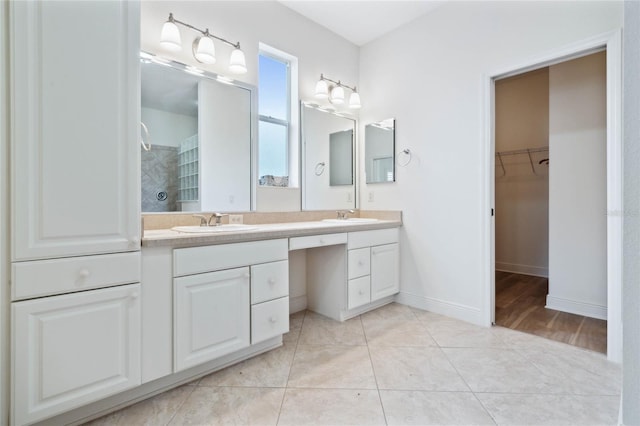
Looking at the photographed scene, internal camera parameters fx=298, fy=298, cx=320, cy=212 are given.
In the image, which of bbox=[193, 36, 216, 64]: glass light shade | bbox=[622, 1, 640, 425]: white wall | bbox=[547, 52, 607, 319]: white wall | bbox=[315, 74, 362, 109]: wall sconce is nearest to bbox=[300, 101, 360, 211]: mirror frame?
bbox=[315, 74, 362, 109]: wall sconce

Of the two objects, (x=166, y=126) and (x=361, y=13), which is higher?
(x=361, y=13)

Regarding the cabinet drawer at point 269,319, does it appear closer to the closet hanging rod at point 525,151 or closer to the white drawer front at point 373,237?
the white drawer front at point 373,237

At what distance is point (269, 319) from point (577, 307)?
265 centimetres

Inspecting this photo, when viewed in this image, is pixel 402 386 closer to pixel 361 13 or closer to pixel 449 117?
pixel 449 117

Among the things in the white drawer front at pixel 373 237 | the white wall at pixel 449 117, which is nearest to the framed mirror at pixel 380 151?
the white wall at pixel 449 117

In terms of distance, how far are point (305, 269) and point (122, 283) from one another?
64.0 inches

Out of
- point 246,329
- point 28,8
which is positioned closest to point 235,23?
point 28,8

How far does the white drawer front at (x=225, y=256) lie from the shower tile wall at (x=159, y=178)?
1.88ft

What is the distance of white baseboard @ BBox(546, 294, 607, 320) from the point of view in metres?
2.46

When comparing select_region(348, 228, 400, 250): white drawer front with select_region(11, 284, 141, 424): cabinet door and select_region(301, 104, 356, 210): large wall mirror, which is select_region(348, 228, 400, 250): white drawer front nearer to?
select_region(301, 104, 356, 210): large wall mirror

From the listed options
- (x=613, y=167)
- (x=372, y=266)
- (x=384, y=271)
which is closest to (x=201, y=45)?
(x=372, y=266)

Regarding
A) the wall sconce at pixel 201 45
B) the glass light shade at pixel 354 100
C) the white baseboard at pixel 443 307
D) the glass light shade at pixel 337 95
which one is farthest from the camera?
the glass light shade at pixel 354 100

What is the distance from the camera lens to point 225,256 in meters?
1.62

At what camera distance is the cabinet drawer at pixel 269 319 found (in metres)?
1.76
